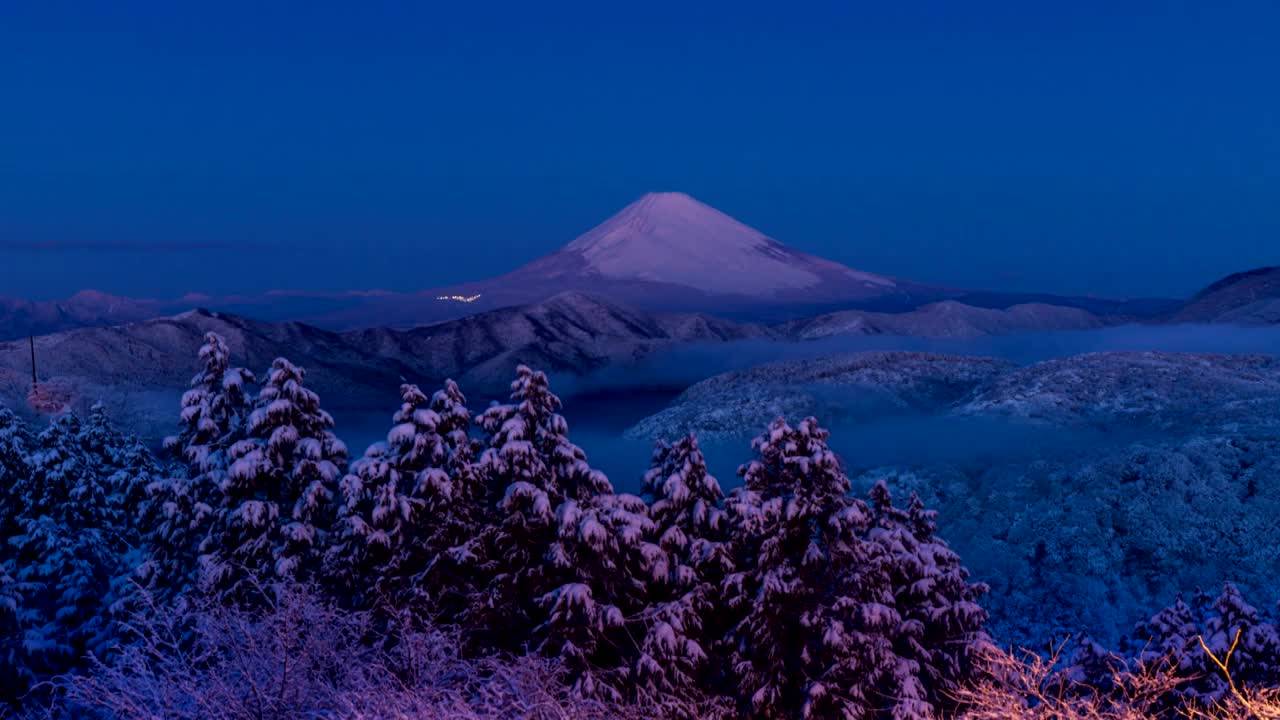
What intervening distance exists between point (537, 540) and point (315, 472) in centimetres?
620

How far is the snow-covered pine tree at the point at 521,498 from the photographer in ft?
74.8

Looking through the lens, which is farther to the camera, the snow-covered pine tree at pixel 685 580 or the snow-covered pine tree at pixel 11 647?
the snow-covered pine tree at pixel 11 647

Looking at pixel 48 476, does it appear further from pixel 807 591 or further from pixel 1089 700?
pixel 1089 700

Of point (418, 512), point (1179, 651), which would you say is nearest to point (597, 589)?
point (418, 512)

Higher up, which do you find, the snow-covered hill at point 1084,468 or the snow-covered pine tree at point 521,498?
the snow-covered pine tree at point 521,498

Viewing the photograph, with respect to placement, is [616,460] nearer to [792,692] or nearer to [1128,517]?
[1128,517]

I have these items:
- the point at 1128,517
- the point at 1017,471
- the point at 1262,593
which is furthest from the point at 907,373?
the point at 1262,593

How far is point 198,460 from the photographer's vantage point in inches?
984

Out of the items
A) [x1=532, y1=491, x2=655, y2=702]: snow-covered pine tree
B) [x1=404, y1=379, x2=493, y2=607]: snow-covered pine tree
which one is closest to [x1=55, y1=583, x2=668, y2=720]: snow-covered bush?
[x1=532, y1=491, x2=655, y2=702]: snow-covered pine tree

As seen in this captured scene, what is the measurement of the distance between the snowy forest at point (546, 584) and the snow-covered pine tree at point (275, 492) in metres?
0.07

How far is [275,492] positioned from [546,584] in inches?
311

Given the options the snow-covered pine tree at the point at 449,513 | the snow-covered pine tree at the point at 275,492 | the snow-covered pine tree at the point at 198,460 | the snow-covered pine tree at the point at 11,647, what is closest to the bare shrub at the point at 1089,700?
the snow-covered pine tree at the point at 449,513

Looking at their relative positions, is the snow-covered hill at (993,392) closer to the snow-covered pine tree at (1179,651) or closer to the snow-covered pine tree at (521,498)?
the snow-covered pine tree at (1179,651)

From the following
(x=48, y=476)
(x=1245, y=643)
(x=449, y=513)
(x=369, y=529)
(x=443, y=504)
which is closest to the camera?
(x=443, y=504)
